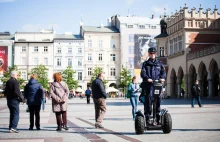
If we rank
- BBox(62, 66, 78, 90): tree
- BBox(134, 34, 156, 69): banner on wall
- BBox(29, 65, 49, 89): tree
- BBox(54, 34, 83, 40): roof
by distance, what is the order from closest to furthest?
1. BBox(29, 65, 49, 89): tree
2. BBox(62, 66, 78, 90): tree
3. BBox(54, 34, 83, 40): roof
4. BBox(134, 34, 156, 69): banner on wall

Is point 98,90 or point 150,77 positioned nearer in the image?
point 150,77

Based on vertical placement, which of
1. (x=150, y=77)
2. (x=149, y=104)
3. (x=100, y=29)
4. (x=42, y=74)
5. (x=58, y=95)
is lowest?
(x=149, y=104)

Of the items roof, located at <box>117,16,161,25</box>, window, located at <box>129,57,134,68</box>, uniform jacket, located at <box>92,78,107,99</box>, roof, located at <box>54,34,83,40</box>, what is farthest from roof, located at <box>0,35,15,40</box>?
uniform jacket, located at <box>92,78,107,99</box>

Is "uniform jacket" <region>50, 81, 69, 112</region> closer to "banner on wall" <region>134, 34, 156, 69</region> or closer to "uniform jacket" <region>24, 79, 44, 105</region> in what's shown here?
"uniform jacket" <region>24, 79, 44, 105</region>

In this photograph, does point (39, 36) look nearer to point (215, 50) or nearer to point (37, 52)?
point (37, 52)

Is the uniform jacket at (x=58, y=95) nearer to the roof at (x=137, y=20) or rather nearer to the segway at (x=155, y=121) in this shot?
the segway at (x=155, y=121)

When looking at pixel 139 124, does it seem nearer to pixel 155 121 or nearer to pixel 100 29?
pixel 155 121

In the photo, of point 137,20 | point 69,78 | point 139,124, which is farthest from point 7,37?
point 139,124

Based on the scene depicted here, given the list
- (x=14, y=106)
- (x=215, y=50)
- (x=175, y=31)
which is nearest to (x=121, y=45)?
(x=175, y=31)

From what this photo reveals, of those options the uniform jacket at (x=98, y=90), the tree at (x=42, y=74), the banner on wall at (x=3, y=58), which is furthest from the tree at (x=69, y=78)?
the uniform jacket at (x=98, y=90)

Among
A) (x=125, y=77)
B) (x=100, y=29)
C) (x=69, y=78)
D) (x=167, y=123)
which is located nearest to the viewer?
(x=167, y=123)

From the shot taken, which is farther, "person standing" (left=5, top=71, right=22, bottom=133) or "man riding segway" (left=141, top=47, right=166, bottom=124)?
"person standing" (left=5, top=71, right=22, bottom=133)

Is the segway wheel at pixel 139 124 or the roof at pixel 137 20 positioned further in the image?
the roof at pixel 137 20

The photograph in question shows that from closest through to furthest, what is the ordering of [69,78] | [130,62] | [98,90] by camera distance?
[98,90] < [69,78] < [130,62]
